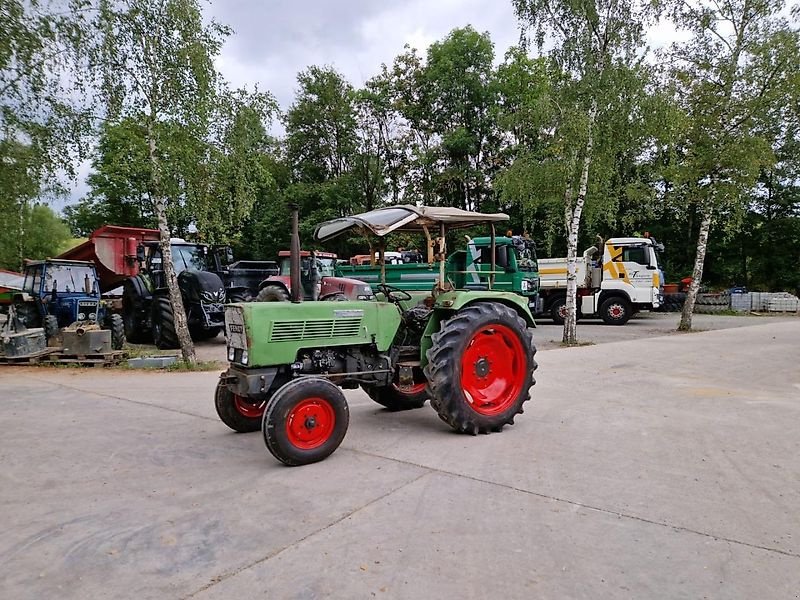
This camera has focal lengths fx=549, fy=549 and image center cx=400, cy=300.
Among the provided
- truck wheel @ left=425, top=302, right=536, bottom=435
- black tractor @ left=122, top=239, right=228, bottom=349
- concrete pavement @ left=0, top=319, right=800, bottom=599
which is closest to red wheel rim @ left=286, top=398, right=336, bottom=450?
concrete pavement @ left=0, top=319, right=800, bottom=599

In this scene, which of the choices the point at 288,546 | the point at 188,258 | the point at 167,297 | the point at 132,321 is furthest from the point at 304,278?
the point at 288,546

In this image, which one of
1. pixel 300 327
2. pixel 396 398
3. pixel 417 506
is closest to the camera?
pixel 417 506

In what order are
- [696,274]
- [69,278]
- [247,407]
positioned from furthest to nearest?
[696,274] < [69,278] < [247,407]

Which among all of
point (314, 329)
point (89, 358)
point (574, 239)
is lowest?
point (89, 358)

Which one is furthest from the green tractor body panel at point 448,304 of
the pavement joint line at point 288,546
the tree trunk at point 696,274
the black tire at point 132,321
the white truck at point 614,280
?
the white truck at point 614,280

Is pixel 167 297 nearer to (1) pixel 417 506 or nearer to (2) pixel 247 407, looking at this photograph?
(2) pixel 247 407

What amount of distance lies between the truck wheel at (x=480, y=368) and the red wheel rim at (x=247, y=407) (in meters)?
1.67

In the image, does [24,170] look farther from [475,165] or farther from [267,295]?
[475,165]

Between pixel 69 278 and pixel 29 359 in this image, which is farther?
pixel 69 278

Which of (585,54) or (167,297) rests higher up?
(585,54)

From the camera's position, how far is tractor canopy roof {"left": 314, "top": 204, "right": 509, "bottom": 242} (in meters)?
5.03

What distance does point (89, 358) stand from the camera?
1059 cm

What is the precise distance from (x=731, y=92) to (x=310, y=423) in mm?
14598

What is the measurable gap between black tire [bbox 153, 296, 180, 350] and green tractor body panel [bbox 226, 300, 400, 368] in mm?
8509
